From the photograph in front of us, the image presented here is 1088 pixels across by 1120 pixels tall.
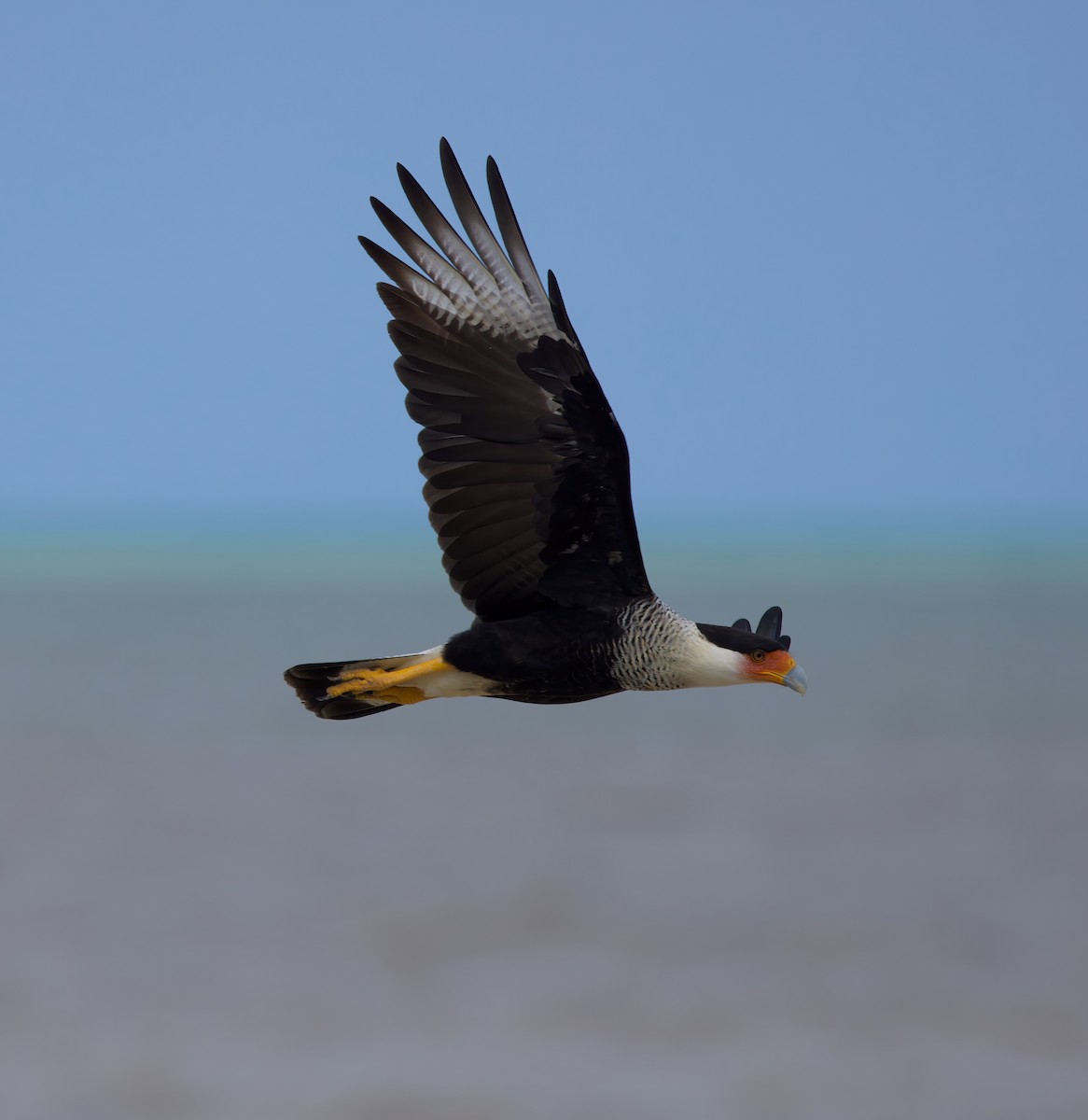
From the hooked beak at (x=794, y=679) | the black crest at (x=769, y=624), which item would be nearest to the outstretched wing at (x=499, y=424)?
the hooked beak at (x=794, y=679)

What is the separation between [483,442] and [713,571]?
5676 cm

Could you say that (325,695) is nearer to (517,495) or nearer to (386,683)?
(386,683)

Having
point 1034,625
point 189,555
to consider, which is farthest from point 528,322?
point 189,555

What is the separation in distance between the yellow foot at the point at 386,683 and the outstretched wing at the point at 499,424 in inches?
11.9

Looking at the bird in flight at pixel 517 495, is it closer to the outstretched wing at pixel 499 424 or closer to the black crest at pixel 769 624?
the outstretched wing at pixel 499 424

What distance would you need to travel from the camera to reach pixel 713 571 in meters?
62.6

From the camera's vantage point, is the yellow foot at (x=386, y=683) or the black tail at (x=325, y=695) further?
the black tail at (x=325, y=695)

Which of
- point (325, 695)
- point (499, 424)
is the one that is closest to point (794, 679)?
point (499, 424)

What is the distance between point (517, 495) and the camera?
6.14m

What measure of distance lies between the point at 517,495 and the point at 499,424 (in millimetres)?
260

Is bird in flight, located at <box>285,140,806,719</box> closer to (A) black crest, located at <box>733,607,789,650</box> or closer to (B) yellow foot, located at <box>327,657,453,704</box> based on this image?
(B) yellow foot, located at <box>327,657,453,704</box>

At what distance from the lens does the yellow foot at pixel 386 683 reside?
6125 mm

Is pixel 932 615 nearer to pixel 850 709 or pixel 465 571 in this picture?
pixel 850 709

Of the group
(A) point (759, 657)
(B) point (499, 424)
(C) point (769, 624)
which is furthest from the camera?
(C) point (769, 624)
